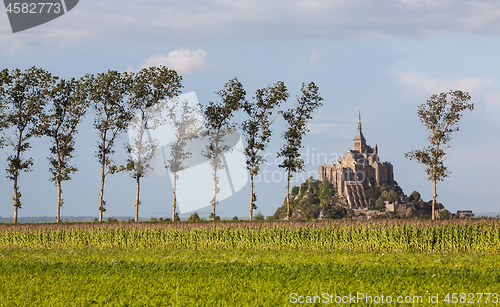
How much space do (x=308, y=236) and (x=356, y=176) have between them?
16872 cm

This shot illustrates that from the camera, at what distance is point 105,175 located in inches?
1693

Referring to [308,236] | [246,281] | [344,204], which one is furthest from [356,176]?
[246,281]

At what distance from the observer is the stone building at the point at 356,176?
597ft

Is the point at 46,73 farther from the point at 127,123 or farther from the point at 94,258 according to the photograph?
the point at 94,258

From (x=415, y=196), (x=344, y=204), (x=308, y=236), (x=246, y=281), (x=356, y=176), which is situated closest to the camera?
(x=246, y=281)

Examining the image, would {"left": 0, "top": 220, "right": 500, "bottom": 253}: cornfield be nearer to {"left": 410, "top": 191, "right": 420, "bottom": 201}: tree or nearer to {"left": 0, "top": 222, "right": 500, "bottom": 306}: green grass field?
{"left": 0, "top": 222, "right": 500, "bottom": 306}: green grass field

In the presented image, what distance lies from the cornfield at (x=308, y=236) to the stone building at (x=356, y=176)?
518 ft

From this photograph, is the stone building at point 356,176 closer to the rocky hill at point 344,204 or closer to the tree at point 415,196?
the rocky hill at point 344,204

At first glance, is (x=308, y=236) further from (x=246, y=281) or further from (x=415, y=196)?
(x=415, y=196)

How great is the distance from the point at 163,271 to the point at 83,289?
9.47 feet

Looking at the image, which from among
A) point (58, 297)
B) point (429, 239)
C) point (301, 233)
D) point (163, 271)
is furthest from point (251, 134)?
point (58, 297)

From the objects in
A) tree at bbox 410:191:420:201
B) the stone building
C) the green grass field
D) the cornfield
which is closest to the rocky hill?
tree at bbox 410:191:420:201

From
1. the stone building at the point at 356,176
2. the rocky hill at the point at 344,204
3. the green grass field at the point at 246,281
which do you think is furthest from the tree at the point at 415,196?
the green grass field at the point at 246,281

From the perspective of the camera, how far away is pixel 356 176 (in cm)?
18888
